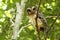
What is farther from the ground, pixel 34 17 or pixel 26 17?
pixel 34 17

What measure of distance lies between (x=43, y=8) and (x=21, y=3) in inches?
27.5

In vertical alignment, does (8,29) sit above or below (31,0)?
below

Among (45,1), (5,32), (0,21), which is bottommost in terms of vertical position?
(5,32)

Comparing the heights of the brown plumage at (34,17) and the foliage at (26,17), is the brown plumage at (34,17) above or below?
above

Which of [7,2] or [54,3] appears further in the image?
[54,3]

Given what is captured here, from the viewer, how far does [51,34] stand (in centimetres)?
603

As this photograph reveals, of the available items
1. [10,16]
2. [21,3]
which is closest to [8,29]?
[10,16]

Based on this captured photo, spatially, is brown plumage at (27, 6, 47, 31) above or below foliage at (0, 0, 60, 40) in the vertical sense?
above

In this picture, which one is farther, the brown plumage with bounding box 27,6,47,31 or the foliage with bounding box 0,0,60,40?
the foliage with bounding box 0,0,60,40

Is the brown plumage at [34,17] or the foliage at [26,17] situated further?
the foliage at [26,17]

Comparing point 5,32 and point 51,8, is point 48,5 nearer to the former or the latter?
point 51,8

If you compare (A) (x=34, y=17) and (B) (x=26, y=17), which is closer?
(A) (x=34, y=17)

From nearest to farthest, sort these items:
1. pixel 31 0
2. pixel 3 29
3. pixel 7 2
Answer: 1. pixel 7 2
2. pixel 31 0
3. pixel 3 29

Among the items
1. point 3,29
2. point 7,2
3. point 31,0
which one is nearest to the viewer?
point 7,2
